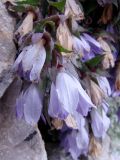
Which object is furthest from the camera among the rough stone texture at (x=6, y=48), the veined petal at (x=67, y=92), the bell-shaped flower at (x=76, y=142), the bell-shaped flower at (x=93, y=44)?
the bell-shaped flower at (x=76, y=142)

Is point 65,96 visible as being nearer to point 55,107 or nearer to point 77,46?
point 55,107

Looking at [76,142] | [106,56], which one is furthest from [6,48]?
[76,142]

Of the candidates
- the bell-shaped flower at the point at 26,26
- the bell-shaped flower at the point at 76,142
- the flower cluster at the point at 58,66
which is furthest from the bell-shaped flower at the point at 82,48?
the bell-shaped flower at the point at 76,142

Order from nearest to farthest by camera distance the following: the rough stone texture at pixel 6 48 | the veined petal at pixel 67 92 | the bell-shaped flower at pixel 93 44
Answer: the veined petal at pixel 67 92 < the rough stone texture at pixel 6 48 < the bell-shaped flower at pixel 93 44

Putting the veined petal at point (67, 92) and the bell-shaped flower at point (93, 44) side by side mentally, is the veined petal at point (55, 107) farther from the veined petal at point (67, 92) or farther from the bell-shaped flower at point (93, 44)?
the bell-shaped flower at point (93, 44)

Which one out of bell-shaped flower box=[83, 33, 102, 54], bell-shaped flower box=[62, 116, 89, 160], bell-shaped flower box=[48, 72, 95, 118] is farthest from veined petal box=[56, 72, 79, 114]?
bell-shaped flower box=[62, 116, 89, 160]
